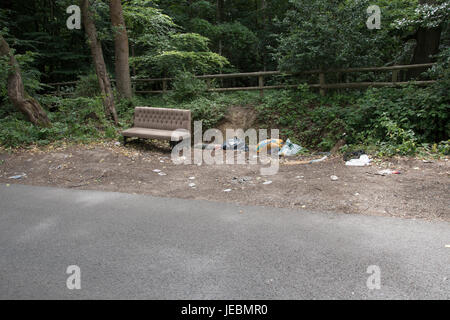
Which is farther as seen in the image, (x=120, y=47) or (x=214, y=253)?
(x=120, y=47)

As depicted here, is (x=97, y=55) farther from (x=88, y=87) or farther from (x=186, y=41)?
(x=186, y=41)

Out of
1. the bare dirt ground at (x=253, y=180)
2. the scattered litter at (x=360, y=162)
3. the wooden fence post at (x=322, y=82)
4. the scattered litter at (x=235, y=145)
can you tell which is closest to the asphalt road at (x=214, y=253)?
the bare dirt ground at (x=253, y=180)

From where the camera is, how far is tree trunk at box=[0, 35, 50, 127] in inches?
384

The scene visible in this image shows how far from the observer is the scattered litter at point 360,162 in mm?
6948

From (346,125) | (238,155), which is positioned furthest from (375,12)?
(238,155)

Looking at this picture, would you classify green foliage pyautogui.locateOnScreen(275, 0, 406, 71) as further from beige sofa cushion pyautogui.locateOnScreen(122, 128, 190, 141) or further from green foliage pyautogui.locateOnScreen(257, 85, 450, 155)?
beige sofa cushion pyautogui.locateOnScreen(122, 128, 190, 141)

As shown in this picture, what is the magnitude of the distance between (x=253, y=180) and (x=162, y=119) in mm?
4503

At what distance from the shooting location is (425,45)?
11.1m

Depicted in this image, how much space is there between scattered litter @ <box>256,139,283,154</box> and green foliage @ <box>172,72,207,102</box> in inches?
161

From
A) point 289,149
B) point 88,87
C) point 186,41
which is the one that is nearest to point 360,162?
point 289,149

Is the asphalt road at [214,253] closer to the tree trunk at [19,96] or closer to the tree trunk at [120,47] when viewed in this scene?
the tree trunk at [19,96]

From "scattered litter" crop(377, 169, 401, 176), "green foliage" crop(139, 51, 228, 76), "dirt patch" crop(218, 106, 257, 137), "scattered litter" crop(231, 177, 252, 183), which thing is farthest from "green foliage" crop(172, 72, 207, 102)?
"scattered litter" crop(377, 169, 401, 176)
